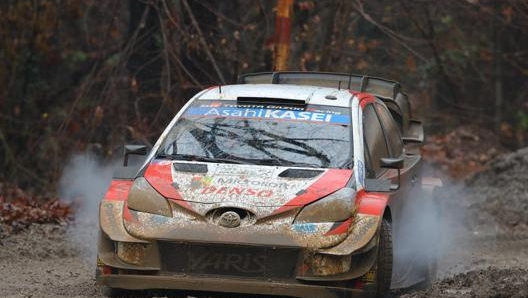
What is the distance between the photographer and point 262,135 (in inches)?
342

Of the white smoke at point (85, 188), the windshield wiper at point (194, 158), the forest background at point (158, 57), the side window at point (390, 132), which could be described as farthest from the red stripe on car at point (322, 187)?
the forest background at point (158, 57)

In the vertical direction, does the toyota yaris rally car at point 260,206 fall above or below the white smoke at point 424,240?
above

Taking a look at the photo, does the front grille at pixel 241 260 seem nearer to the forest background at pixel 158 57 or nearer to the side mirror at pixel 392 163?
the side mirror at pixel 392 163

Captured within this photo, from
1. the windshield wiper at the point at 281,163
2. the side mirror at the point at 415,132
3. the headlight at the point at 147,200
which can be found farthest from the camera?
the side mirror at the point at 415,132

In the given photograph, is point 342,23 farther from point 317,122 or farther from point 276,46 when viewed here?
point 317,122

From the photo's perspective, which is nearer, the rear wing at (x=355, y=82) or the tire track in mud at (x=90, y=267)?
the tire track in mud at (x=90, y=267)

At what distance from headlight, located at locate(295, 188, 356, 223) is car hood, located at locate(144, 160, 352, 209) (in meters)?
0.06

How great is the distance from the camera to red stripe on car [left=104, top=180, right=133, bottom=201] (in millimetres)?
8016

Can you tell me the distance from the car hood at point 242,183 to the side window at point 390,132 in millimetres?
1602

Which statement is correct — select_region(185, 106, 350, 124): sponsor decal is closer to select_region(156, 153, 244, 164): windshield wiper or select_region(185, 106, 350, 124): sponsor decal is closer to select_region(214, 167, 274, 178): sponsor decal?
select_region(156, 153, 244, 164): windshield wiper

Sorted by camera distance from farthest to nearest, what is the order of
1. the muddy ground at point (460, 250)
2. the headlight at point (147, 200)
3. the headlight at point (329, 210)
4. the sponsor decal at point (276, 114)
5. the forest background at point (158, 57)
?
the forest background at point (158, 57), the sponsor decal at point (276, 114), the muddy ground at point (460, 250), the headlight at point (147, 200), the headlight at point (329, 210)

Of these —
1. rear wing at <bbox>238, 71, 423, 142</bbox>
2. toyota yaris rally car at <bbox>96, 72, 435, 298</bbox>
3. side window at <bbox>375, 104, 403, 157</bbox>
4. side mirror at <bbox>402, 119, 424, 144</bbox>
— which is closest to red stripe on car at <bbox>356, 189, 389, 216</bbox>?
toyota yaris rally car at <bbox>96, 72, 435, 298</bbox>

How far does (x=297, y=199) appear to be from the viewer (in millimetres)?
7691

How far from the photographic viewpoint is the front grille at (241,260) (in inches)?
295
